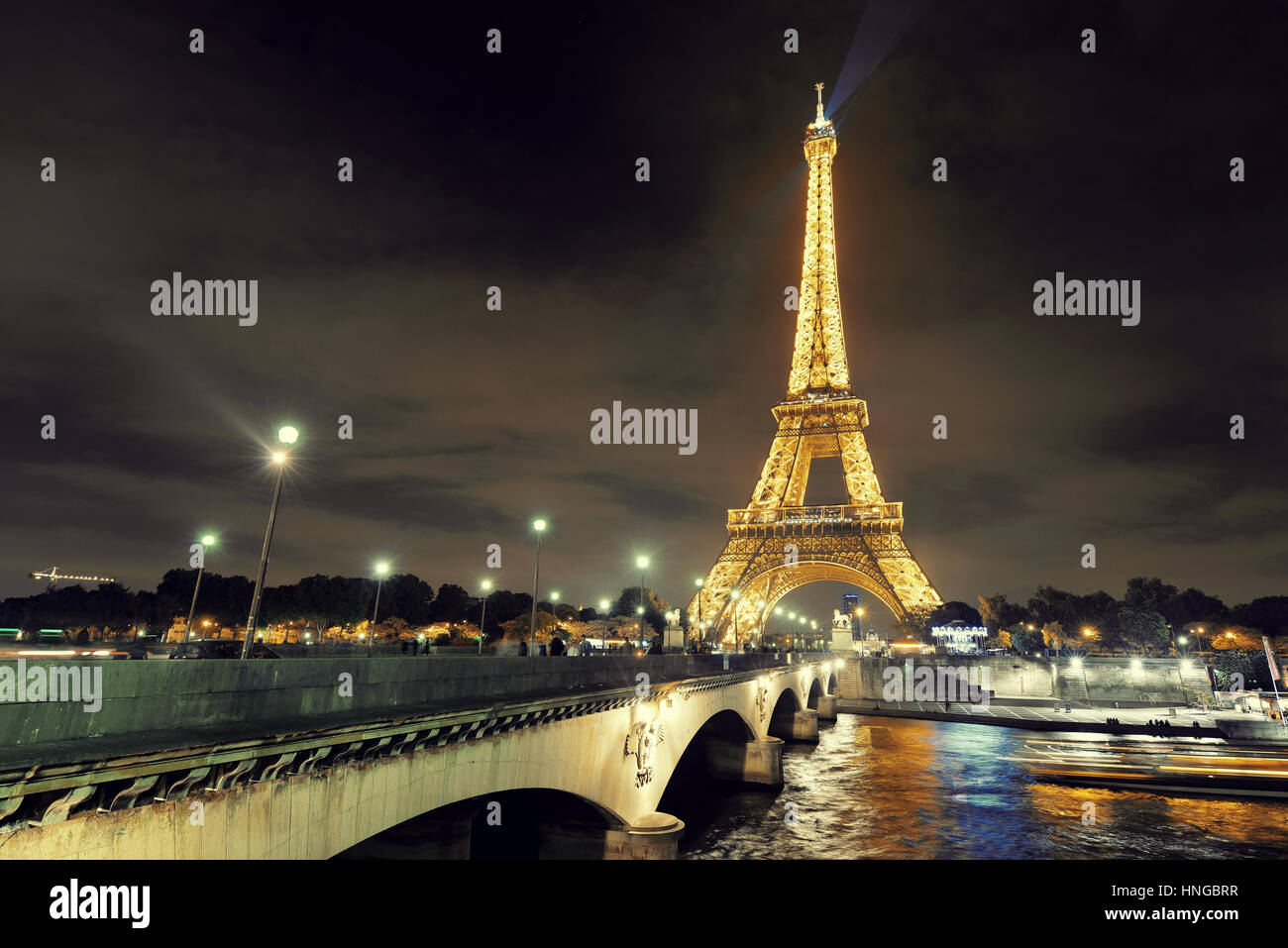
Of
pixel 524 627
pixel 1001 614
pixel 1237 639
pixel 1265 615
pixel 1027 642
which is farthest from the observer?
pixel 1001 614

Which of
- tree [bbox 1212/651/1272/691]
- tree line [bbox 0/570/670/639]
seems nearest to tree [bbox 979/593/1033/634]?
tree [bbox 1212/651/1272/691]

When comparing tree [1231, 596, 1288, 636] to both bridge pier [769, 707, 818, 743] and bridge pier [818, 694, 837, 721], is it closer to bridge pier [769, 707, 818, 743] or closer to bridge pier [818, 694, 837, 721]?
bridge pier [818, 694, 837, 721]

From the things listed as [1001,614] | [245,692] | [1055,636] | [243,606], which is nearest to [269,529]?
[245,692]

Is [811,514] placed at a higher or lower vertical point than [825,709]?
higher

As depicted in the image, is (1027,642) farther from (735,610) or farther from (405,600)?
(405,600)

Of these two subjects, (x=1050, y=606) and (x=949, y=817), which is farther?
(x=1050, y=606)
